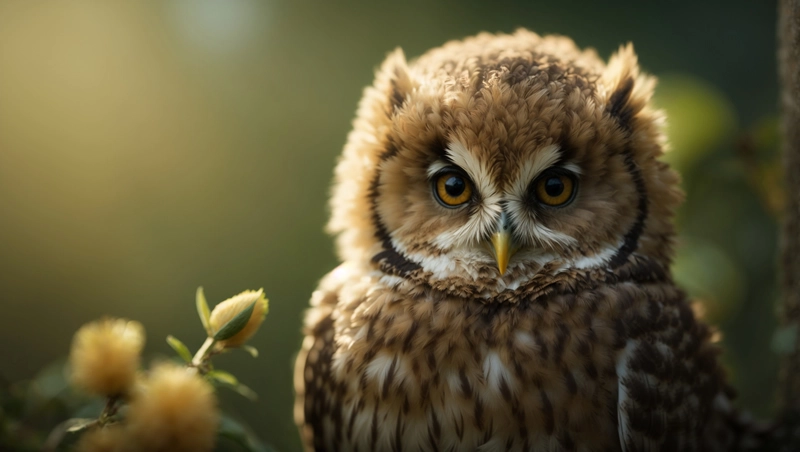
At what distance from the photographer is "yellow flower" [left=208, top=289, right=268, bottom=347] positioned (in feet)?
2.48

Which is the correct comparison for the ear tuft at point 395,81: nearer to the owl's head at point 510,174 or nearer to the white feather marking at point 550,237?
the owl's head at point 510,174

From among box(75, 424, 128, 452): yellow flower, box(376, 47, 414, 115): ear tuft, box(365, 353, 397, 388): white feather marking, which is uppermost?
box(376, 47, 414, 115): ear tuft

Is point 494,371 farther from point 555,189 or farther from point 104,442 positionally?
point 104,442

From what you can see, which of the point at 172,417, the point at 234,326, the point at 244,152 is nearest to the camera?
the point at 172,417

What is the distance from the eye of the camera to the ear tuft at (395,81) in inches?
A: 46.6

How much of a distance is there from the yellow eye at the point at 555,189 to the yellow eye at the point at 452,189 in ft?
0.44

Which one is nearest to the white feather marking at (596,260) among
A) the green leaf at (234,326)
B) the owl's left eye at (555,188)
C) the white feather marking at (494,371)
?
the owl's left eye at (555,188)

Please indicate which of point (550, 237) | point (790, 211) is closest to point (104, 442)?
point (550, 237)

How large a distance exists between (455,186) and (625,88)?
0.43 metres

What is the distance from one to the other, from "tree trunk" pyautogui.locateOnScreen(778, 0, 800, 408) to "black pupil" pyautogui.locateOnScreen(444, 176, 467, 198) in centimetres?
72

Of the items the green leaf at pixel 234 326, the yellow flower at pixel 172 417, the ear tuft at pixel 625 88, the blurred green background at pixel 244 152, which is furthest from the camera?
the blurred green background at pixel 244 152

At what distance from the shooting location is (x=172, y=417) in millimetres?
633

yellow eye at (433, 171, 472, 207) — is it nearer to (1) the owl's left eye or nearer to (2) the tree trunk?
(1) the owl's left eye

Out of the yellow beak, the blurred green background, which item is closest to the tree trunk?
the blurred green background
